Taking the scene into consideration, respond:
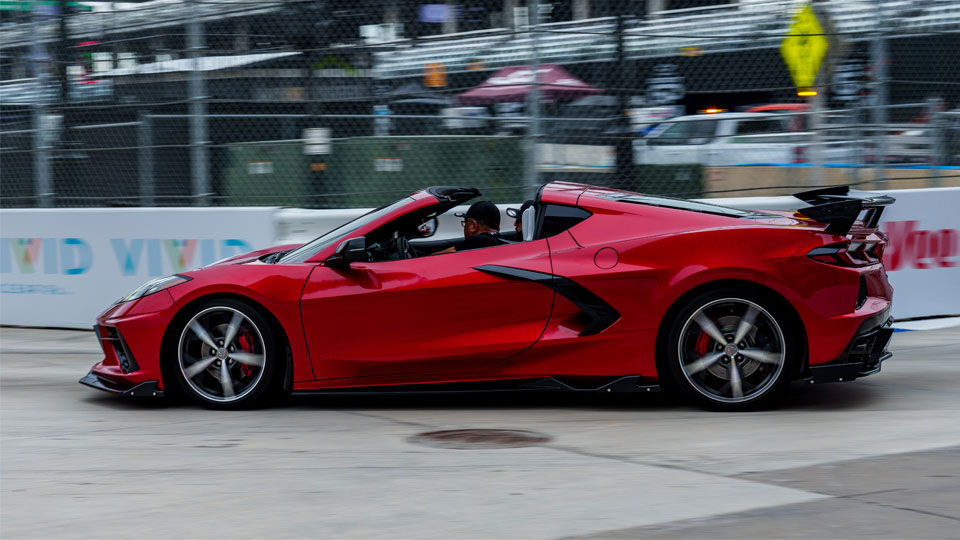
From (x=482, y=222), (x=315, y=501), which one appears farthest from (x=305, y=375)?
(x=315, y=501)

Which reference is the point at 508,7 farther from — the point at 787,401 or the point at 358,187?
the point at 787,401

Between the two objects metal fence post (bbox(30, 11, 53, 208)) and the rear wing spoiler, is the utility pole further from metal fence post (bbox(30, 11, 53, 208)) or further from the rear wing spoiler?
metal fence post (bbox(30, 11, 53, 208))

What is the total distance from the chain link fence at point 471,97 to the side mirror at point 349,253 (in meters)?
3.47

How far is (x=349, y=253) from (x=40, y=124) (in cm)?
633

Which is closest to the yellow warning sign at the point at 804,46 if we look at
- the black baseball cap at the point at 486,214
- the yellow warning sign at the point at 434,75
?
the yellow warning sign at the point at 434,75

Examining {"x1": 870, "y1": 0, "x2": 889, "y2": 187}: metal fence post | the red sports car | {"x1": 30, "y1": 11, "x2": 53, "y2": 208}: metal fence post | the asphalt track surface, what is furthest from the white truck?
{"x1": 30, "y1": 11, "x2": 53, "y2": 208}: metal fence post

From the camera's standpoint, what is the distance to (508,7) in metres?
9.92

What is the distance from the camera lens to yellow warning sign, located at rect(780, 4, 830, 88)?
33.1ft

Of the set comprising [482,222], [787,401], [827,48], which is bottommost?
[787,401]

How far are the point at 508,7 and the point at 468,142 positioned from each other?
1233mm

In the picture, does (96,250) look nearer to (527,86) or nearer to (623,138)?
(527,86)

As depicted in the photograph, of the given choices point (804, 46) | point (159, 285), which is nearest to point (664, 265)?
Result: point (159, 285)

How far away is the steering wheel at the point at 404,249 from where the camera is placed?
21.1ft

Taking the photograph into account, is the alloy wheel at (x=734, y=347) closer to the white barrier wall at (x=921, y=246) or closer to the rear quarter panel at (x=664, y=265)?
the rear quarter panel at (x=664, y=265)
